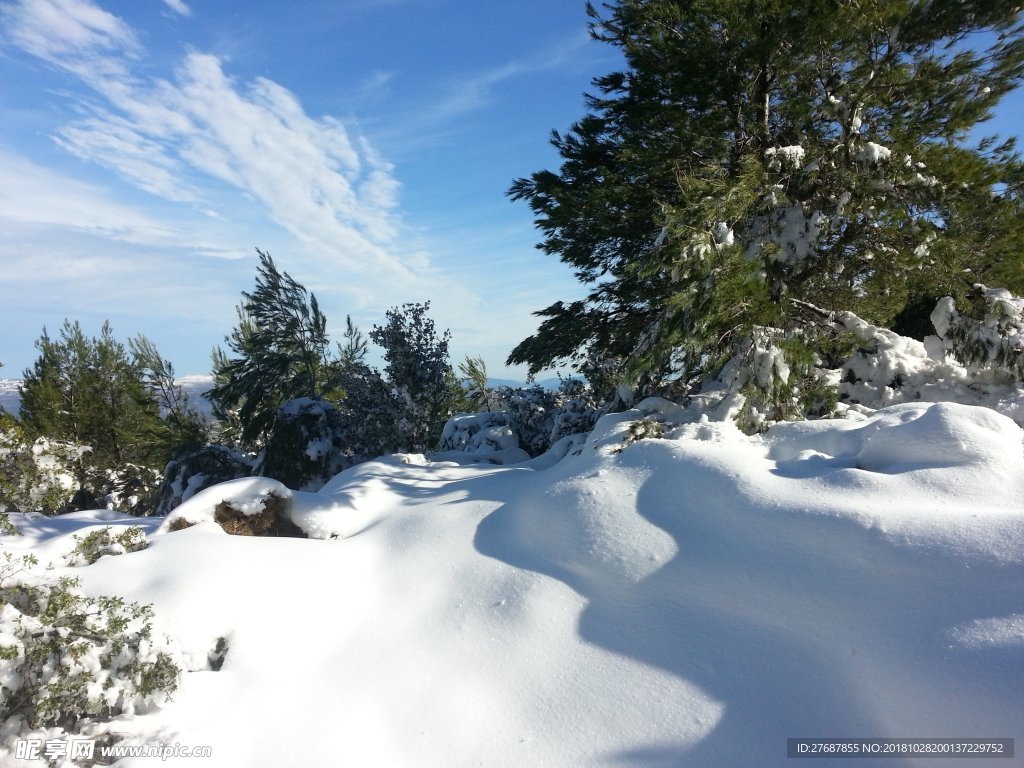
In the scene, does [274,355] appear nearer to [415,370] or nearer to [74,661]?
[415,370]

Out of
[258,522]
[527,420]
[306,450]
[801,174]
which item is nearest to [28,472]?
[258,522]

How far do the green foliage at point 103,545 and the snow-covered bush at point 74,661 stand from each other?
927mm

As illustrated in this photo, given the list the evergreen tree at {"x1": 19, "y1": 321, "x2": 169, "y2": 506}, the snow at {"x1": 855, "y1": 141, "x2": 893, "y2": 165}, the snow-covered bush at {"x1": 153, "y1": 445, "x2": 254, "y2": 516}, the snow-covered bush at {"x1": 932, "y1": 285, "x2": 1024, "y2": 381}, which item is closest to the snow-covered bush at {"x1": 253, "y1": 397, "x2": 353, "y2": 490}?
the snow-covered bush at {"x1": 153, "y1": 445, "x2": 254, "y2": 516}

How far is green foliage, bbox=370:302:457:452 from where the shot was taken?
12617 millimetres

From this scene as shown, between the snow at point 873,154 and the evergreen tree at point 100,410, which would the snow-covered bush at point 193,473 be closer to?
the evergreen tree at point 100,410

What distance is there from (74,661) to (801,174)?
30.2 feet

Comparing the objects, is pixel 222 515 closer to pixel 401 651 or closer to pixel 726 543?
pixel 401 651

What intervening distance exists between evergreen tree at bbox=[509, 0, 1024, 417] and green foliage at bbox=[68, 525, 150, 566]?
5457 mm

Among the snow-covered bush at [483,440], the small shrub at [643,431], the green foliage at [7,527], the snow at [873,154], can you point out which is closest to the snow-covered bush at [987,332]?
the snow at [873,154]

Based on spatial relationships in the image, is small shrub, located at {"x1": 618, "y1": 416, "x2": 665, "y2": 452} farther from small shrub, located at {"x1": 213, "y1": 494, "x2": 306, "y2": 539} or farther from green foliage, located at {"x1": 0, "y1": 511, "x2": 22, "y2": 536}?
green foliage, located at {"x1": 0, "y1": 511, "x2": 22, "y2": 536}

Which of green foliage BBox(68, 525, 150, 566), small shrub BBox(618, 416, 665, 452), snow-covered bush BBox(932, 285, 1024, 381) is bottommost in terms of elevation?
green foliage BBox(68, 525, 150, 566)

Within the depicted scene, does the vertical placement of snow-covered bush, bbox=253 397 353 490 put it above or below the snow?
below

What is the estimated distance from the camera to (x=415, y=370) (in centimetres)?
1293

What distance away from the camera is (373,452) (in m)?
13.0
